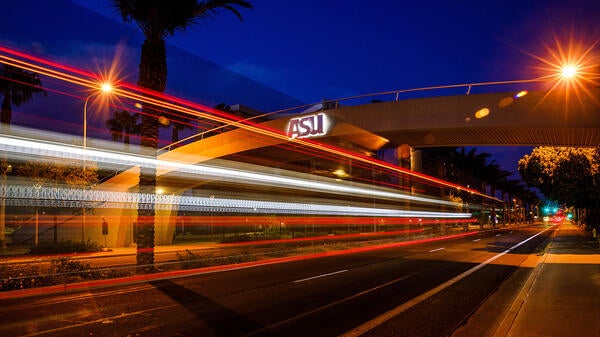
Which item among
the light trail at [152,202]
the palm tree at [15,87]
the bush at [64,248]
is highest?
the palm tree at [15,87]

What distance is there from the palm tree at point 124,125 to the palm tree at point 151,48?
133ft

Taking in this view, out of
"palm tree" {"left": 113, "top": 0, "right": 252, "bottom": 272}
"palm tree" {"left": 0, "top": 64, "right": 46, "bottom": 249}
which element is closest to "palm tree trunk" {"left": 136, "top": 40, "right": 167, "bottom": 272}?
"palm tree" {"left": 113, "top": 0, "right": 252, "bottom": 272}

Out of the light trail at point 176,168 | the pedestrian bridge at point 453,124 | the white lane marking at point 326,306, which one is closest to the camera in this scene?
the white lane marking at point 326,306

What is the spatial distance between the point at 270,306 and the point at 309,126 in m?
13.8

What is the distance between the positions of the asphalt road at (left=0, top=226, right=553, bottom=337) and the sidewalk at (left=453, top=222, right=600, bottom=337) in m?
0.46

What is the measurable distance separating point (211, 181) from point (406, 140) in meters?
16.0

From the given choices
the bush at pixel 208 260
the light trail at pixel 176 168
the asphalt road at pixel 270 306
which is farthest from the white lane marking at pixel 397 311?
the light trail at pixel 176 168

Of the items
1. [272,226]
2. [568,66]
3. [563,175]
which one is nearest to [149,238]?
[568,66]

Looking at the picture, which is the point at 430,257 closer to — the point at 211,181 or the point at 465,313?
the point at 465,313

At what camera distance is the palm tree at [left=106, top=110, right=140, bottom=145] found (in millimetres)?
55875

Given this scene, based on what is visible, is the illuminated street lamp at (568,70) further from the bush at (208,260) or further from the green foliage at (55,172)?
the green foliage at (55,172)

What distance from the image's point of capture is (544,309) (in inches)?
337

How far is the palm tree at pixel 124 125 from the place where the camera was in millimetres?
55875

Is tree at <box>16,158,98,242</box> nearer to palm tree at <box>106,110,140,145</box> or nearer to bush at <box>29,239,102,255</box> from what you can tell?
bush at <box>29,239,102,255</box>
